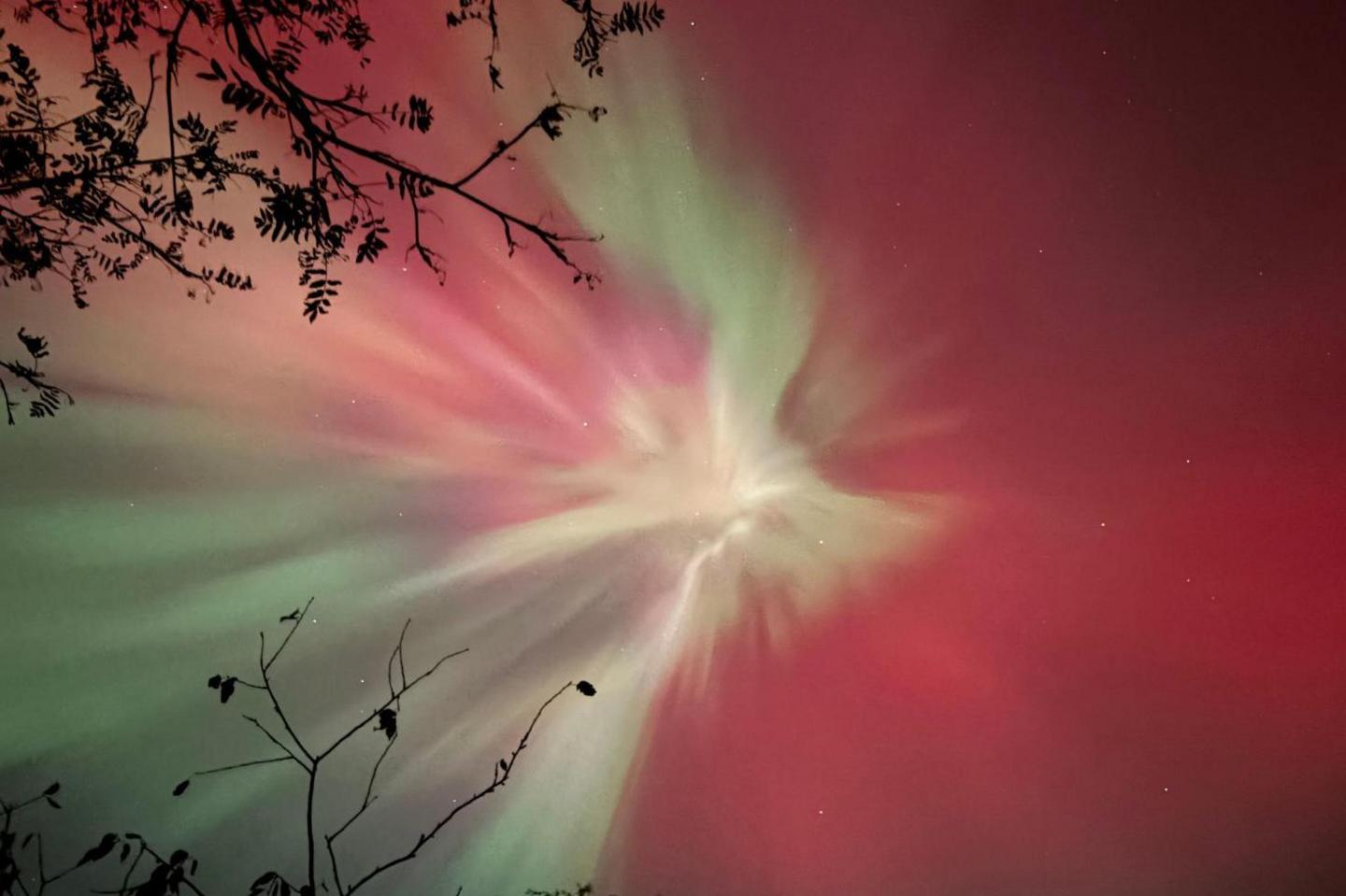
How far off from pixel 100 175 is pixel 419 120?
5.37ft

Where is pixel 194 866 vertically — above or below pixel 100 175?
below

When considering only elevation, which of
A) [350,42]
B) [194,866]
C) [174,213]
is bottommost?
[194,866]

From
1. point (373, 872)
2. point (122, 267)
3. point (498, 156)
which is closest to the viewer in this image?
point (373, 872)

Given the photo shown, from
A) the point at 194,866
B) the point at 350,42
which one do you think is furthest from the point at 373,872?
the point at 350,42

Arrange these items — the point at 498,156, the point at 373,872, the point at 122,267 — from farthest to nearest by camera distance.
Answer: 1. the point at 122,267
2. the point at 498,156
3. the point at 373,872

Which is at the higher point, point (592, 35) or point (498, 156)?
point (592, 35)

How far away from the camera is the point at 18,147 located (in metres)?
3.96

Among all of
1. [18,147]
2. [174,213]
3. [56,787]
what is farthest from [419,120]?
[56,787]

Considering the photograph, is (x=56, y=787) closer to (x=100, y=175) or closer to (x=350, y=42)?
(x=100, y=175)

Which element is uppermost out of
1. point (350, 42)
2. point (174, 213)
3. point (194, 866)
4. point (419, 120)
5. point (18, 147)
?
point (350, 42)

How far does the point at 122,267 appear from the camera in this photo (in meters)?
4.64

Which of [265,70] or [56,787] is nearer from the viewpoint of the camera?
[265,70]

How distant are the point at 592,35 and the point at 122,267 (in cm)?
288

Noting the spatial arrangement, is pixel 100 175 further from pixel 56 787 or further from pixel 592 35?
pixel 56 787
